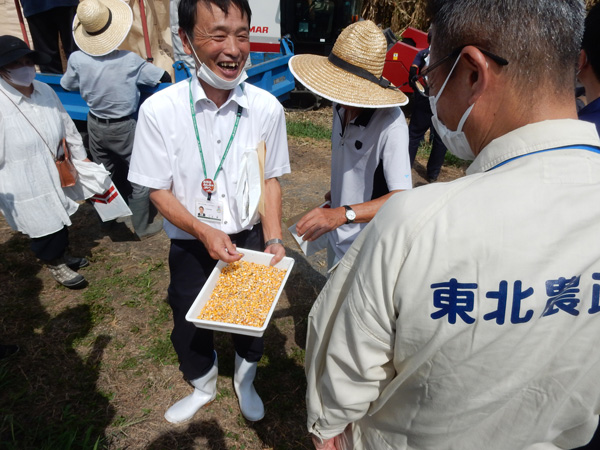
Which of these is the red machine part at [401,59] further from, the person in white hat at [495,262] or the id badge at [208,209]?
the person in white hat at [495,262]

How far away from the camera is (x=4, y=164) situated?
3.11 meters

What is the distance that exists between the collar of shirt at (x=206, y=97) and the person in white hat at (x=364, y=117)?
0.38m

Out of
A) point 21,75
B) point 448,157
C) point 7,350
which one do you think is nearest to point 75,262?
point 7,350

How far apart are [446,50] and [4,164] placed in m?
3.46

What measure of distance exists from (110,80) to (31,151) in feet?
4.45

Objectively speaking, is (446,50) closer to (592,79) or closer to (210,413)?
(592,79)

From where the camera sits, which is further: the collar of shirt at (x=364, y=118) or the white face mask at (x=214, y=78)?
the collar of shirt at (x=364, y=118)

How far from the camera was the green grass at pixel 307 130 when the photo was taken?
307 inches

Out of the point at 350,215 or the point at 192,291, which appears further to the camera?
the point at 192,291

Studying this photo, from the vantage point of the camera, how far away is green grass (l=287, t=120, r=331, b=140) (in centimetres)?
779

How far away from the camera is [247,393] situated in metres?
2.64

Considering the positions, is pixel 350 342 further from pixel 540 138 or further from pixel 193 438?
pixel 193 438

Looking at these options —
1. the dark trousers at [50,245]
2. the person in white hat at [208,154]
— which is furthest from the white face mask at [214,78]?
the dark trousers at [50,245]

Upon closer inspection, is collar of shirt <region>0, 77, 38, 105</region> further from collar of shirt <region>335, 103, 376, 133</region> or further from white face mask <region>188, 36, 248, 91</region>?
collar of shirt <region>335, 103, 376, 133</region>
